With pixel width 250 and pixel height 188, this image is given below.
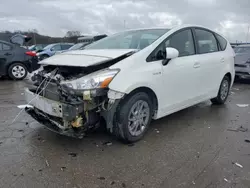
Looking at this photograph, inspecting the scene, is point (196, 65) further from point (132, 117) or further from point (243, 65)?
point (243, 65)

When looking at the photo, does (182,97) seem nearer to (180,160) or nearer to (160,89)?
(160,89)

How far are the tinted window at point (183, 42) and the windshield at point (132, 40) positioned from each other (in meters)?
0.20

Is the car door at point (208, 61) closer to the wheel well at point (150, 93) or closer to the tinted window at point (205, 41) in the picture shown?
the tinted window at point (205, 41)

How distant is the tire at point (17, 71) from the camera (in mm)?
9508

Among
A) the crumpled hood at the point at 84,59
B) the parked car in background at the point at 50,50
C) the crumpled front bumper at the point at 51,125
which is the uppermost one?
the parked car in background at the point at 50,50

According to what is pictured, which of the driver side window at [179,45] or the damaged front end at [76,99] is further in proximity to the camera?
the driver side window at [179,45]

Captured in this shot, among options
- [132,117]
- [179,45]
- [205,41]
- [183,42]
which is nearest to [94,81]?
[132,117]

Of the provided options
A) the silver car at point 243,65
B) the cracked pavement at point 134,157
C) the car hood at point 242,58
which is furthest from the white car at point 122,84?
the car hood at point 242,58

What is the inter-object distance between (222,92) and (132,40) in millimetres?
2705

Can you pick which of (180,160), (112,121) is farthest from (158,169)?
(112,121)

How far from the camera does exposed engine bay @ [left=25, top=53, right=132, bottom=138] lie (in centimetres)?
321

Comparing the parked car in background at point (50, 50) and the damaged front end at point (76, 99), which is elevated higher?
the parked car in background at point (50, 50)

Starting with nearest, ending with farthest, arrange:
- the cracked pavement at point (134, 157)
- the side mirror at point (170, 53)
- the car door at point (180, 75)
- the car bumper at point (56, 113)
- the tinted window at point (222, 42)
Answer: the cracked pavement at point (134, 157), the car bumper at point (56, 113), the side mirror at point (170, 53), the car door at point (180, 75), the tinted window at point (222, 42)

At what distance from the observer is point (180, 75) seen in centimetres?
426
